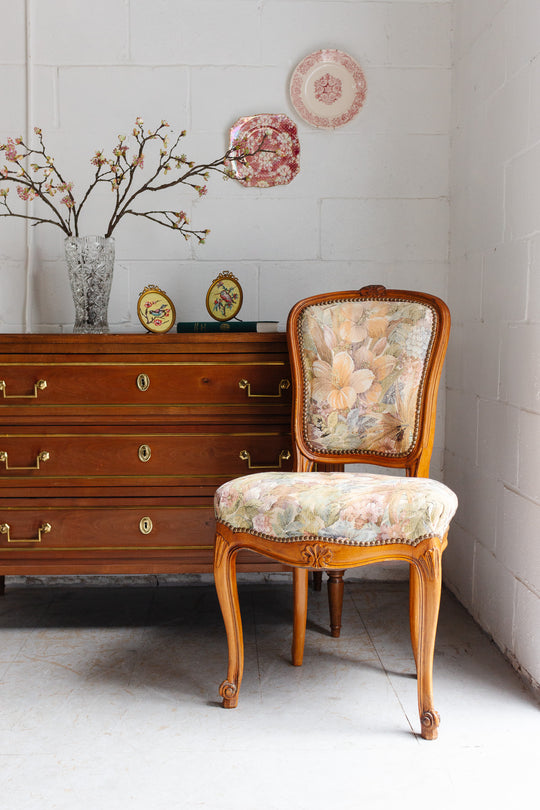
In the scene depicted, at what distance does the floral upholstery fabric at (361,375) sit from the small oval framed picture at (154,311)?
54 cm

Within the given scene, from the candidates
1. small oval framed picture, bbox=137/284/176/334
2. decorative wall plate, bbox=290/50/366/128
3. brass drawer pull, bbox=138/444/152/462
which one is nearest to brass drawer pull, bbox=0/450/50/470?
brass drawer pull, bbox=138/444/152/462

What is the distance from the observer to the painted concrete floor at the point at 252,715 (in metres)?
1.58

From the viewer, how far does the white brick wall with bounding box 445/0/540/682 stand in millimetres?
2043

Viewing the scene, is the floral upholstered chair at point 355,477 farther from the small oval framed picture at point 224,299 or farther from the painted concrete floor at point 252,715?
the small oval framed picture at point 224,299

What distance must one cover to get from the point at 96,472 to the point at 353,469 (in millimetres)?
1145

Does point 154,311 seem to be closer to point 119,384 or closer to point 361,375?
point 119,384

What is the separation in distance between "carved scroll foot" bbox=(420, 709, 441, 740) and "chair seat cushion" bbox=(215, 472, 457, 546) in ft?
1.43

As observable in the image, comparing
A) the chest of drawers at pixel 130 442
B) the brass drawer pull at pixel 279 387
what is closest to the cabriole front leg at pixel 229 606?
the chest of drawers at pixel 130 442

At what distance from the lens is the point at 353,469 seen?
300cm

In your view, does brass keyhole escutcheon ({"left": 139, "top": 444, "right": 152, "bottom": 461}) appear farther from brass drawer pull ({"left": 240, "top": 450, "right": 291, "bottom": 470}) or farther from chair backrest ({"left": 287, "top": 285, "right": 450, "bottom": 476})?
chair backrest ({"left": 287, "top": 285, "right": 450, "bottom": 476})

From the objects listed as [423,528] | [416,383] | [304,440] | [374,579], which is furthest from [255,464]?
[374,579]

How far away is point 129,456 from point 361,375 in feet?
2.50

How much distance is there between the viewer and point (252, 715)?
1886mm

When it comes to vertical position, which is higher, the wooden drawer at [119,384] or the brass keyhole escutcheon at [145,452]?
the wooden drawer at [119,384]
